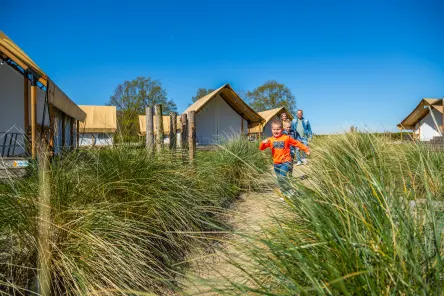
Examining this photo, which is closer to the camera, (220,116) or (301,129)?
(301,129)

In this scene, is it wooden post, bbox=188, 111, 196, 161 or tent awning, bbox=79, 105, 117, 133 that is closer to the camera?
wooden post, bbox=188, 111, 196, 161

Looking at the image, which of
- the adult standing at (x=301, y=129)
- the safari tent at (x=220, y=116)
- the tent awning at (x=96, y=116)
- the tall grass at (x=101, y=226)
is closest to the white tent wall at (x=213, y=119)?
the safari tent at (x=220, y=116)

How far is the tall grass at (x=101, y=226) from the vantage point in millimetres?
2053

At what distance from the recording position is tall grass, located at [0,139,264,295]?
2.05 metres

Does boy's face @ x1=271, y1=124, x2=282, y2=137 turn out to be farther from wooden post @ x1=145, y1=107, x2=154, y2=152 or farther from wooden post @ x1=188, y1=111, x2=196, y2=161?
wooden post @ x1=145, y1=107, x2=154, y2=152

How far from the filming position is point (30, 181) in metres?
2.50

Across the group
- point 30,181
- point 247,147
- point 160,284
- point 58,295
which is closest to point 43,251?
point 58,295

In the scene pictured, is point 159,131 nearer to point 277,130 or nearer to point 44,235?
point 277,130

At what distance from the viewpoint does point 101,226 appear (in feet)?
7.69

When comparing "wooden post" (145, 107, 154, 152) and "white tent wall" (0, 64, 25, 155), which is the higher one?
"white tent wall" (0, 64, 25, 155)

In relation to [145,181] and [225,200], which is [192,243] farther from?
[225,200]

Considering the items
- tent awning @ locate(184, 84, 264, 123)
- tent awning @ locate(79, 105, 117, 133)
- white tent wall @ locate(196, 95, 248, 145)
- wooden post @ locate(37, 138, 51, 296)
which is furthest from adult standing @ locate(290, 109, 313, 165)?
tent awning @ locate(79, 105, 117, 133)

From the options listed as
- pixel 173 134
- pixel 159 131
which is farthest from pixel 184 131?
pixel 159 131

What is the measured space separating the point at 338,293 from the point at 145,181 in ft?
8.36
